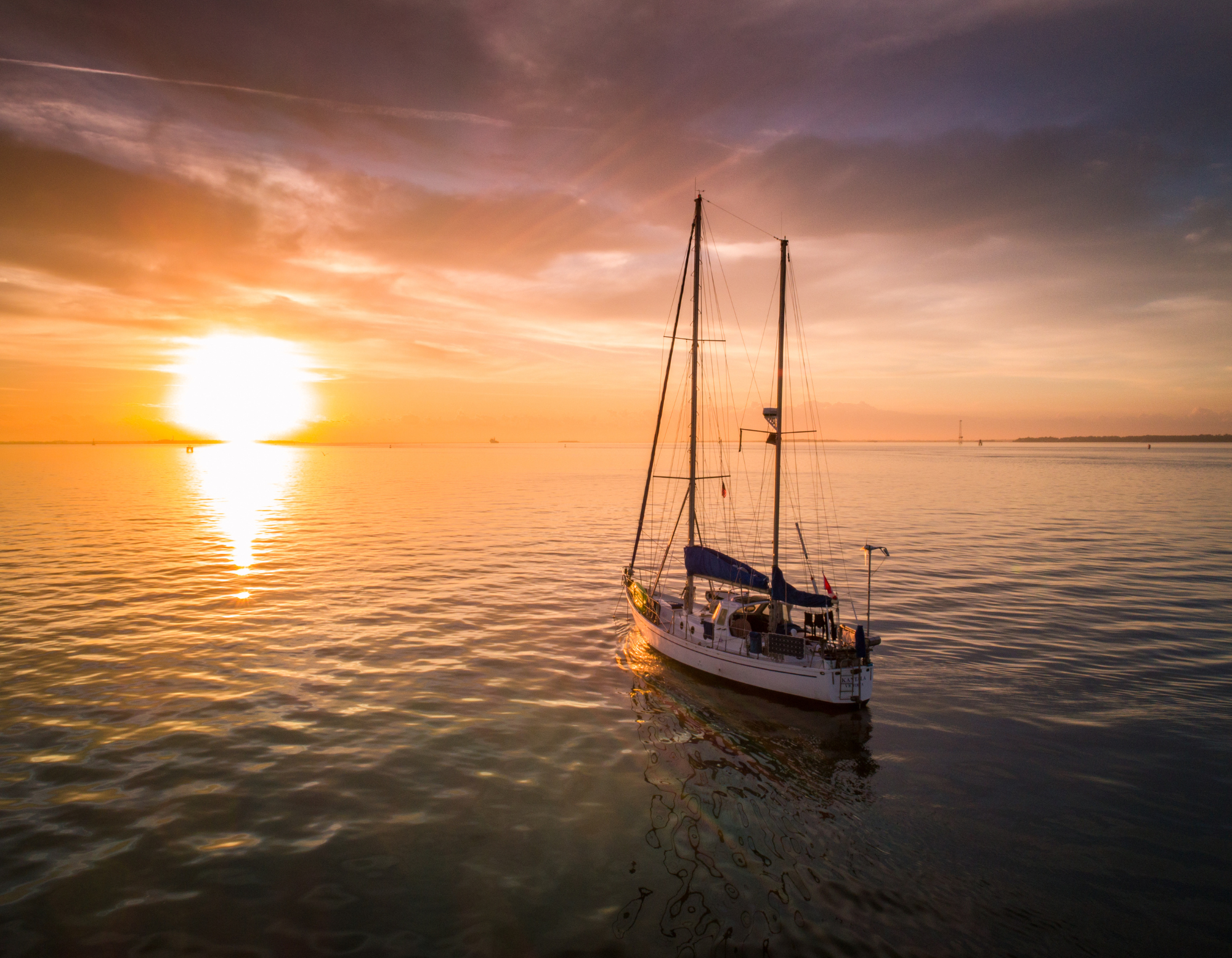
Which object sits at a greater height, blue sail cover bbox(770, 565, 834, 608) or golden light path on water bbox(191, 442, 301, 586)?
blue sail cover bbox(770, 565, 834, 608)

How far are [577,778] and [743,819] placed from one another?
509cm

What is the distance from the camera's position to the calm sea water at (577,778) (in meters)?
12.6

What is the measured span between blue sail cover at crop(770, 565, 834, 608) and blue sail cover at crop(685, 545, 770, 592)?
0.97 m

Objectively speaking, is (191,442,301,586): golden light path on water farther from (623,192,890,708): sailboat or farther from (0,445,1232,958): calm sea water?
(623,192,890,708): sailboat

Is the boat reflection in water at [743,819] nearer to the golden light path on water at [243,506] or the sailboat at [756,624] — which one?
the sailboat at [756,624]

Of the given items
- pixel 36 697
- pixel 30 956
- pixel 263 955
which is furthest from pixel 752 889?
pixel 36 697

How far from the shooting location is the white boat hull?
2323 cm

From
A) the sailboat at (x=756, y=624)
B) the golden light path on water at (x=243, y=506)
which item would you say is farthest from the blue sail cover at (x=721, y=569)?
the golden light path on water at (x=243, y=506)

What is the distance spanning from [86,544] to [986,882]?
70431mm

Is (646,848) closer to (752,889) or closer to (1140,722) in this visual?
(752,889)

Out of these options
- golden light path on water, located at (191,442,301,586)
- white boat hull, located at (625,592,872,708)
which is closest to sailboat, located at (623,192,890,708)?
white boat hull, located at (625,592,872,708)

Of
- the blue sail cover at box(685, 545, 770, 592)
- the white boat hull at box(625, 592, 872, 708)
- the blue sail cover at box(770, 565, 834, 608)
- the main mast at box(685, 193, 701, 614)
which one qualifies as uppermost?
the main mast at box(685, 193, 701, 614)

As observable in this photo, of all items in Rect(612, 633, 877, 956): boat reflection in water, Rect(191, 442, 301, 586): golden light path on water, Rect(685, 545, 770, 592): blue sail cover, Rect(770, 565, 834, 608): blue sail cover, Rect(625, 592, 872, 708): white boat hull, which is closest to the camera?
Rect(612, 633, 877, 956): boat reflection in water

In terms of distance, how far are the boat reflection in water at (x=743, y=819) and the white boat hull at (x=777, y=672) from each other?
69cm
